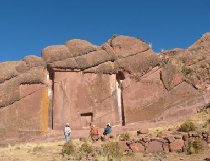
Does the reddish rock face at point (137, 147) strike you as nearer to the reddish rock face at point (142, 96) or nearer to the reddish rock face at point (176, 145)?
the reddish rock face at point (176, 145)

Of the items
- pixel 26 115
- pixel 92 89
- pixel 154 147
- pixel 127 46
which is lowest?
pixel 154 147

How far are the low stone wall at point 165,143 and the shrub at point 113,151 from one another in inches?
31.1

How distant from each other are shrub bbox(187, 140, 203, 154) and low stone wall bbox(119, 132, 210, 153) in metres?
0.37

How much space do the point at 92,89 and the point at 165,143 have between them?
54.0 ft

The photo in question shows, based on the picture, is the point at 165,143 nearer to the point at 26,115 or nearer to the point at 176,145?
the point at 176,145

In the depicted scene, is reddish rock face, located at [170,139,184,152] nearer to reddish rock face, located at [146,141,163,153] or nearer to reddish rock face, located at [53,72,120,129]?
reddish rock face, located at [146,141,163,153]

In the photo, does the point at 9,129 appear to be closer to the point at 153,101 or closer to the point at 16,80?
the point at 16,80

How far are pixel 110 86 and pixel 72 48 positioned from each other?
5185mm

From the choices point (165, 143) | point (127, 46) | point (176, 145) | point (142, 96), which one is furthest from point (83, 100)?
point (176, 145)

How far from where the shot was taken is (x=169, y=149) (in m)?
19.7

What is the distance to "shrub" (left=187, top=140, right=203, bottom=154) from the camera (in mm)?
18766

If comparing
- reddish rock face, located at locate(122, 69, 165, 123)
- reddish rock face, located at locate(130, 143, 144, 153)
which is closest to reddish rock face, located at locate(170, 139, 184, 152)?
reddish rock face, located at locate(130, 143, 144, 153)

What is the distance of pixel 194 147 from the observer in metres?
19.0

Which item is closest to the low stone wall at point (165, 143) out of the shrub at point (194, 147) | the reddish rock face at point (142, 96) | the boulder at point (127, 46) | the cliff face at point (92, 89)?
the shrub at point (194, 147)
